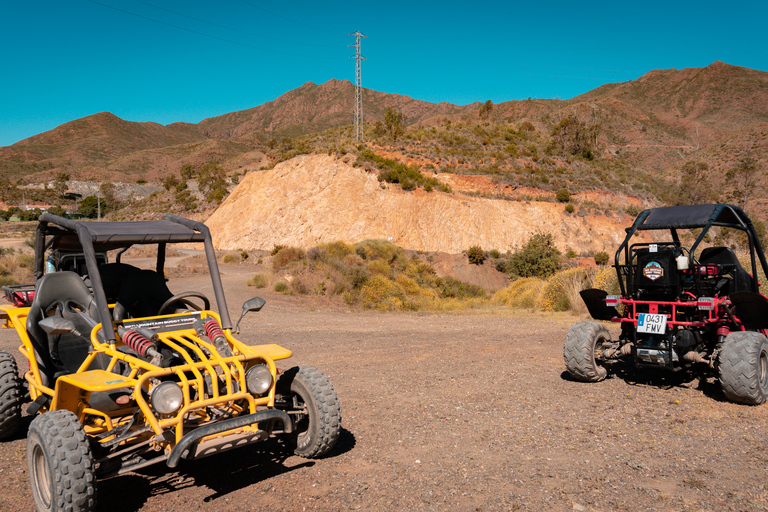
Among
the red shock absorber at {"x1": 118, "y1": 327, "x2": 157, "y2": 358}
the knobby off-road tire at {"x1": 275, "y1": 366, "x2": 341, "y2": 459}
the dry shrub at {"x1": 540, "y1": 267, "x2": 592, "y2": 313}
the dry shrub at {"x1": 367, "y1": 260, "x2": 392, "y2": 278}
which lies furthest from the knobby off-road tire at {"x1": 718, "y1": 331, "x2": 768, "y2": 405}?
the dry shrub at {"x1": 367, "y1": 260, "x2": 392, "y2": 278}

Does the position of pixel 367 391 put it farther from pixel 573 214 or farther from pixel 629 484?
pixel 573 214

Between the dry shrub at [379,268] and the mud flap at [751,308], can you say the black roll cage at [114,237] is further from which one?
the dry shrub at [379,268]

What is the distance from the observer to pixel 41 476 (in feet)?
12.3

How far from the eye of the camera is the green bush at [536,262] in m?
30.8

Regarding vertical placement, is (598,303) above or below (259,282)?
above

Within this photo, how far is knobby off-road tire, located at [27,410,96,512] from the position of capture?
3.29 m

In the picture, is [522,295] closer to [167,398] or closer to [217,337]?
[217,337]

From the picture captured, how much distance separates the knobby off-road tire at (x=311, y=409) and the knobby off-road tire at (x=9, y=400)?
290 centimetres

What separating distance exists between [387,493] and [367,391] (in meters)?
3.00

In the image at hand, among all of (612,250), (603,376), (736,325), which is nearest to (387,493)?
(603,376)

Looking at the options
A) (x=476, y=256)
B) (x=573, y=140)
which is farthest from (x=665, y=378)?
(x=573, y=140)

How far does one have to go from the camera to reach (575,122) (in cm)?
5062

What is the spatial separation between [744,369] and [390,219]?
30.8 metres

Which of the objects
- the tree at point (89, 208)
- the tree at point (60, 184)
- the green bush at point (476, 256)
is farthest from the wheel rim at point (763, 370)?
the tree at point (60, 184)
